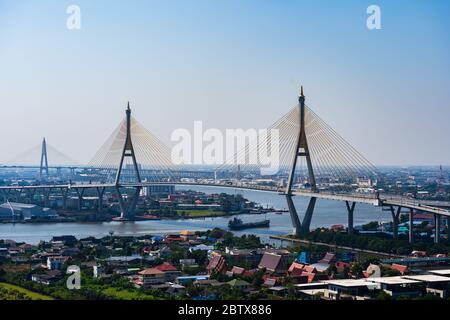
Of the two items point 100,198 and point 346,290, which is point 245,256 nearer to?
point 346,290

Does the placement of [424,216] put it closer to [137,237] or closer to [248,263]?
[137,237]

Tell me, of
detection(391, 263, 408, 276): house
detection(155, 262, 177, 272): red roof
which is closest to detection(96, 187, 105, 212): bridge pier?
detection(155, 262, 177, 272): red roof

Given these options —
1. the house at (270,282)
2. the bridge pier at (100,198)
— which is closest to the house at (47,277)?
the house at (270,282)

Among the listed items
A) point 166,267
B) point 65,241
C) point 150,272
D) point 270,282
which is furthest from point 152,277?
point 65,241

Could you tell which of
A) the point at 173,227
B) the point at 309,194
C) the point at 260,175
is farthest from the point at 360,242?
the point at 260,175

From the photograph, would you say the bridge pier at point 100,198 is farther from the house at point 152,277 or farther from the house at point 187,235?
the house at point 152,277

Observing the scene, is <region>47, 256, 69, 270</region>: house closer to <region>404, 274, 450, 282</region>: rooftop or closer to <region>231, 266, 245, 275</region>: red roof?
<region>231, 266, 245, 275</region>: red roof
